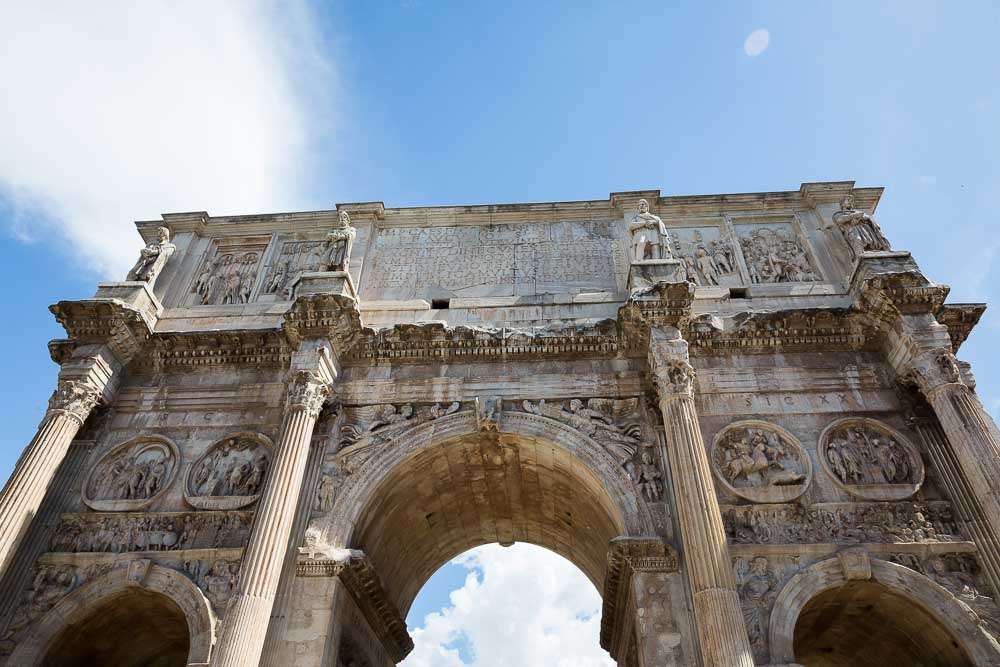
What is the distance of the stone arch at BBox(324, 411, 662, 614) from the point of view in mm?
9711

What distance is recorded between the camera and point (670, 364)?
33.0 feet

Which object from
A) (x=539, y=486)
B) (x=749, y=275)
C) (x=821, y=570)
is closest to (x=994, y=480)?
(x=821, y=570)

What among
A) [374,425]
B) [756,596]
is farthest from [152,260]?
[756,596]

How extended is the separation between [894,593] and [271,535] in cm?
857

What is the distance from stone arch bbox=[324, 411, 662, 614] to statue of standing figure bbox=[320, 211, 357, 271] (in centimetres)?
375

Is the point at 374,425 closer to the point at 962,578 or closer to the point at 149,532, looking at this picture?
the point at 149,532

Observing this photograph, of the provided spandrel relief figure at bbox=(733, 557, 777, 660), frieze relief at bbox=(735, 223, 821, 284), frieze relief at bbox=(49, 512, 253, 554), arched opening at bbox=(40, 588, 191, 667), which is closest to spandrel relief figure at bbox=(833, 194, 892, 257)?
frieze relief at bbox=(735, 223, 821, 284)

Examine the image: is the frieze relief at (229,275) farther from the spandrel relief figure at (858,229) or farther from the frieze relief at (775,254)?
the spandrel relief figure at (858,229)

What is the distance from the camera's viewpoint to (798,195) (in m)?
14.3

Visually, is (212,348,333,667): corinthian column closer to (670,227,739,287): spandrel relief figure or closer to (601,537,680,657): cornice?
(601,537,680,657): cornice

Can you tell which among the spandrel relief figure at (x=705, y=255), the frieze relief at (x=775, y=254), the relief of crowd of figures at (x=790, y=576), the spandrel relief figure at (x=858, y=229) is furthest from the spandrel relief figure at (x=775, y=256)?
the relief of crowd of figures at (x=790, y=576)

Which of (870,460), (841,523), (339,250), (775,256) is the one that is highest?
(775,256)

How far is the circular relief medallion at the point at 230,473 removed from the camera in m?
10.2

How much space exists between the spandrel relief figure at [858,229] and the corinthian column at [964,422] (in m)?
A: 2.60
